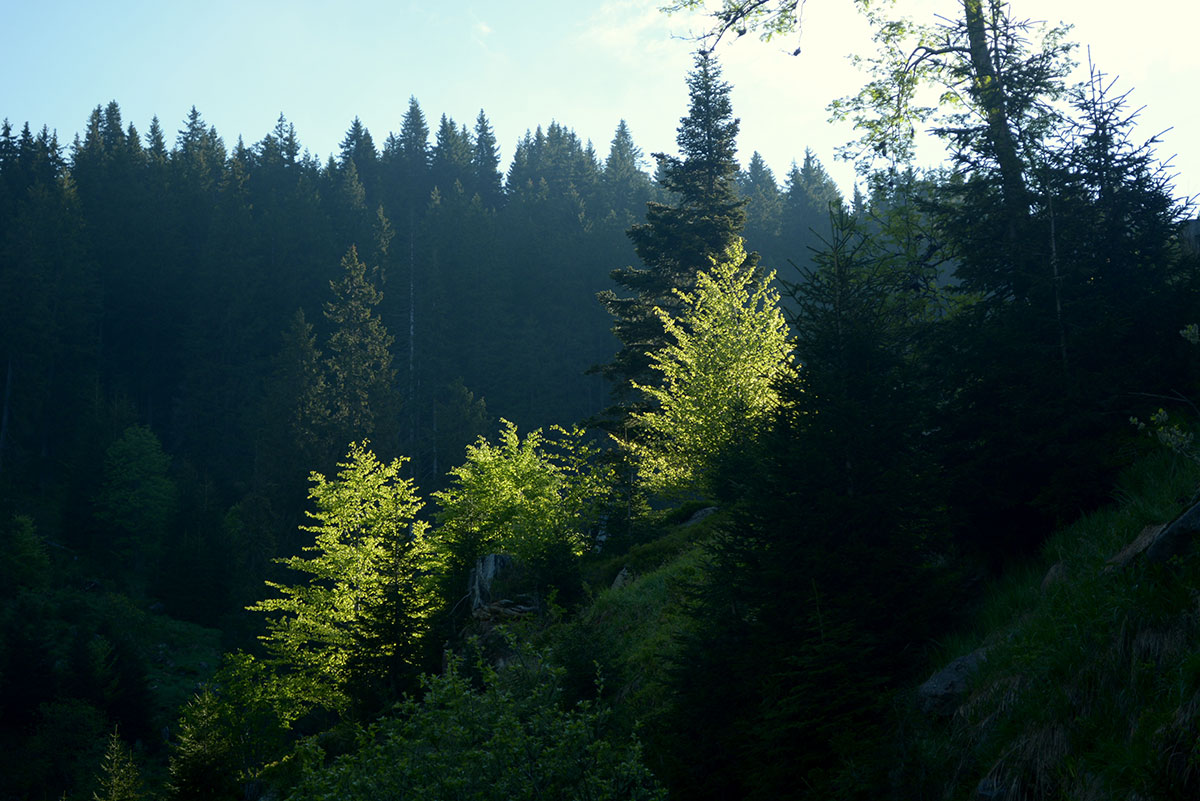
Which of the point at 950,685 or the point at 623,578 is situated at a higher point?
the point at 623,578

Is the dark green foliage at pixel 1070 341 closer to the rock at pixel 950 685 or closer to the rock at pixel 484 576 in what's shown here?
the rock at pixel 950 685

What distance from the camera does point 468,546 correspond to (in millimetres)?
24734

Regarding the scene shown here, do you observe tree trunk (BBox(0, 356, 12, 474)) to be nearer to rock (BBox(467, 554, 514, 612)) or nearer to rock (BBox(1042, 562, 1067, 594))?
rock (BBox(467, 554, 514, 612))

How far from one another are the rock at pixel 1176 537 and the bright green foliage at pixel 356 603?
1798 centimetres

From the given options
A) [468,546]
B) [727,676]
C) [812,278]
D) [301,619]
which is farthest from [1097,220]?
[301,619]

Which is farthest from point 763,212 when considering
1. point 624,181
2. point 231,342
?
point 231,342

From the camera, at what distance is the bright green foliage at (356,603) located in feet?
70.1

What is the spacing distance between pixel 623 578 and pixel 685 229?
59.4ft

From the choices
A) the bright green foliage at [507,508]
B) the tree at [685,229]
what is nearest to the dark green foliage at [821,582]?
the bright green foliage at [507,508]

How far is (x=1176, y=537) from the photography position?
20.4 ft

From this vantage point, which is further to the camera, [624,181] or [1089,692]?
[624,181]

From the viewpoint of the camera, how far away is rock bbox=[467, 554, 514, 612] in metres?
22.7

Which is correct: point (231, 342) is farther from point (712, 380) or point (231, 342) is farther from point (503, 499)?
point (712, 380)

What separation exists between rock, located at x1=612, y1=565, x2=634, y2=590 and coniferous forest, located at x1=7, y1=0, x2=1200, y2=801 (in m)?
0.55
